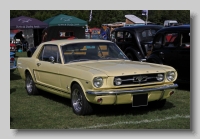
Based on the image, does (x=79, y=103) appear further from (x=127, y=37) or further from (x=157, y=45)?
(x=127, y=37)

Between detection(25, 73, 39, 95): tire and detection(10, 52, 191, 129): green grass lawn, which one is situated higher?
detection(25, 73, 39, 95): tire

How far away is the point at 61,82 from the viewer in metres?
6.57

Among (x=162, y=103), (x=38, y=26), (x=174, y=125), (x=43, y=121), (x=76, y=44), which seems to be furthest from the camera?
(x=38, y=26)

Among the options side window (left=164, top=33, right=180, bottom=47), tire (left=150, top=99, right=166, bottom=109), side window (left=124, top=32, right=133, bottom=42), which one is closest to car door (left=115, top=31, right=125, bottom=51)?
side window (left=124, top=32, right=133, bottom=42)

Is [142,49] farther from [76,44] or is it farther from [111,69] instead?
[111,69]

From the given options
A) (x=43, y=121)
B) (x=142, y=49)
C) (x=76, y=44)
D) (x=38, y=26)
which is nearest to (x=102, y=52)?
(x=76, y=44)

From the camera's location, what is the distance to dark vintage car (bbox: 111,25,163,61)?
11.5m

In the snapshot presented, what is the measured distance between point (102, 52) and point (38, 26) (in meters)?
16.9

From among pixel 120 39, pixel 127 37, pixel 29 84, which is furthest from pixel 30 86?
pixel 120 39

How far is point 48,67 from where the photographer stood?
279 inches

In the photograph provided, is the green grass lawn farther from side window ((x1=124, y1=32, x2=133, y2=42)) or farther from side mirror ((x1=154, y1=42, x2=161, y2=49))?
side window ((x1=124, y1=32, x2=133, y2=42))

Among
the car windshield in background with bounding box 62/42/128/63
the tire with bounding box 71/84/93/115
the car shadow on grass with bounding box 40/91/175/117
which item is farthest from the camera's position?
the car windshield in background with bounding box 62/42/128/63

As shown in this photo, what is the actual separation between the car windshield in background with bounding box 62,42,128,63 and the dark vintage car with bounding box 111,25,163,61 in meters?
4.28

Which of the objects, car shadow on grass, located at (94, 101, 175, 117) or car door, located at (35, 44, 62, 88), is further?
car door, located at (35, 44, 62, 88)
